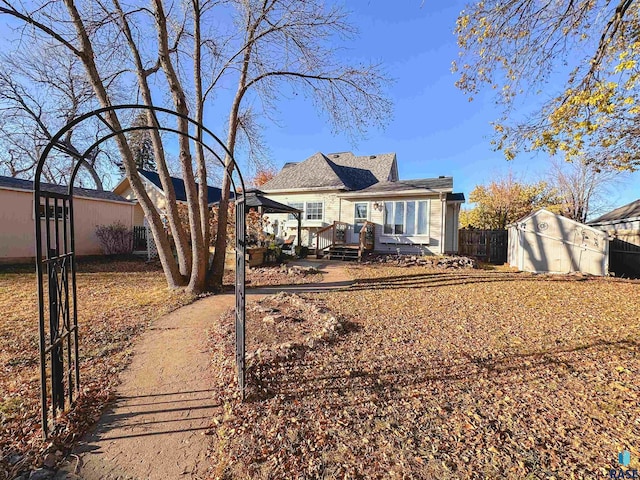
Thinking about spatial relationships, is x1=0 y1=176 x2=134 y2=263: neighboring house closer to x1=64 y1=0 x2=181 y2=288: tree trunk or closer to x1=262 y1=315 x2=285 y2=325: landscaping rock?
x1=64 y1=0 x2=181 y2=288: tree trunk

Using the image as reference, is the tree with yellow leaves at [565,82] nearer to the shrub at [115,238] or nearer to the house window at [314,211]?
the house window at [314,211]

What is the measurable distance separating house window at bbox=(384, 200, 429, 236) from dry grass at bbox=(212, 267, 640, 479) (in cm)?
860

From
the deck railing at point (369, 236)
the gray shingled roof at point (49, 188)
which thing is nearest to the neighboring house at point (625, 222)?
the deck railing at point (369, 236)

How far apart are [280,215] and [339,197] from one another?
3847mm

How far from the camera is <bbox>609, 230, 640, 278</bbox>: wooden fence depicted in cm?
1204

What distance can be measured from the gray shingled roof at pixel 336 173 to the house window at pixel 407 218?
9.87 feet

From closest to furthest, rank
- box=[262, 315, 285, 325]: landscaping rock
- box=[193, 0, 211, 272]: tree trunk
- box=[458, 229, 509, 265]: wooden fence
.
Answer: box=[262, 315, 285, 325]: landscaping rock → box=[193, 0, 211, 272]: tree trunk → box=[458, 229, 509, 265]: wooden fence

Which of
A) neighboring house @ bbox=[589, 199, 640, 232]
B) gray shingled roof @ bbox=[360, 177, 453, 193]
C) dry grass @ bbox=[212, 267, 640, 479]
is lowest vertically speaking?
dry grass @ bbox=[212, 267, 640, 479]

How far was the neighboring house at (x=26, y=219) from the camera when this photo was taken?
11.0m

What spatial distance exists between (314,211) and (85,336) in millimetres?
12926

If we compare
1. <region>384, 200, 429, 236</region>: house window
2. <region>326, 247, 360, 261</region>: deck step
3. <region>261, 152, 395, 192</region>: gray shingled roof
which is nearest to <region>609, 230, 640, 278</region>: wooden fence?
<region>384, 200, 429, 236</region>: house window

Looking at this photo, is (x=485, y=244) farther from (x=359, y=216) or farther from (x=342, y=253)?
(x=342, y=253)

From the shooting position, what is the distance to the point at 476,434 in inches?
91.4

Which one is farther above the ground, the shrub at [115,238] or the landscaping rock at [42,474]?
the shrub at [115,238]
